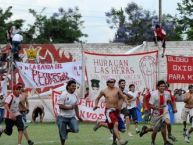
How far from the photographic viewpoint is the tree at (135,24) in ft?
213

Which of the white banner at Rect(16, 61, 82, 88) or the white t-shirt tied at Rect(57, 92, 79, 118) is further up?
the white t-shirt tied at Rect(57, 92, 79, 118)

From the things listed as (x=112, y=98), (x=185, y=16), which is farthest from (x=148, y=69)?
(x=185, y=16)

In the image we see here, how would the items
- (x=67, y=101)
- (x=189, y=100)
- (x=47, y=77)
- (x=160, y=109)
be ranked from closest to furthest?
(x=67, y=101), (x=160, y=109), (x=189, y=100), (x=47, y=77)

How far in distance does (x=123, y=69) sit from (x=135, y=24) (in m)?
38.4

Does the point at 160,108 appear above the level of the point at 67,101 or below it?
below

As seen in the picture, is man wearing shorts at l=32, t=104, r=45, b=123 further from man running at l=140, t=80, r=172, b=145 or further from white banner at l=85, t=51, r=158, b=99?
man running at l=140, t=80, r=172, b=145

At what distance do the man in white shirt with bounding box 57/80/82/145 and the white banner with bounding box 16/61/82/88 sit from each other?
14.7 meters

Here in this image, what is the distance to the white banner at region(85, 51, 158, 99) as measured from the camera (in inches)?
1188

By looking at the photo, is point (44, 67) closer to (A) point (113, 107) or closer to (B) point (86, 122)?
(B) point (86, 122)

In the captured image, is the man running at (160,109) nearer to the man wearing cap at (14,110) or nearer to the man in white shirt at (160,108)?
the man in white shirt at (160,108)

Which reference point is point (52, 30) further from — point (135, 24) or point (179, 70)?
point (179, 70)

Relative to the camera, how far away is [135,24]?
6844 cm

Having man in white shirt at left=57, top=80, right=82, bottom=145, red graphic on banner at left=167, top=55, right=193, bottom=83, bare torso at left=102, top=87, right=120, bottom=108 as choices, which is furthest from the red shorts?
red graphic on banner at left=167, top=55, right=193, bottom=83

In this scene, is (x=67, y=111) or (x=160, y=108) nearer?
(x=67, y=111)
